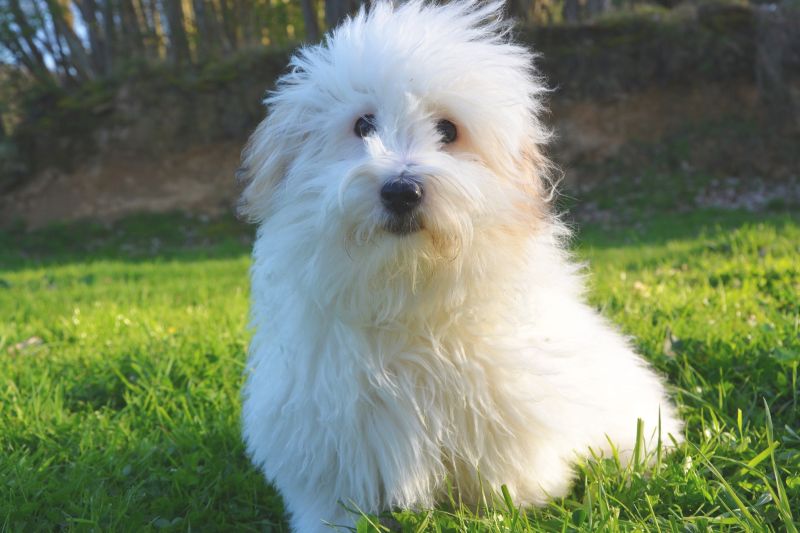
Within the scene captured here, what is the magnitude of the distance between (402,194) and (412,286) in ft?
1.01

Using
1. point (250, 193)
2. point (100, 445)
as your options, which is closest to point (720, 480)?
point (250, 193)

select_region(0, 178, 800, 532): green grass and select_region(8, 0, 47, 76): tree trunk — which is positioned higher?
select_region(8, 0, 47, 76): tree trunk

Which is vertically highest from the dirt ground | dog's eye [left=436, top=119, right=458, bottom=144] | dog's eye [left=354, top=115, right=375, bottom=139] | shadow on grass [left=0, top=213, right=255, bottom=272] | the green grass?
dog's eye [left=354, top=115, right=375, bottom=139]

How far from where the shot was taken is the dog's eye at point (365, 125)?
201 centimetres

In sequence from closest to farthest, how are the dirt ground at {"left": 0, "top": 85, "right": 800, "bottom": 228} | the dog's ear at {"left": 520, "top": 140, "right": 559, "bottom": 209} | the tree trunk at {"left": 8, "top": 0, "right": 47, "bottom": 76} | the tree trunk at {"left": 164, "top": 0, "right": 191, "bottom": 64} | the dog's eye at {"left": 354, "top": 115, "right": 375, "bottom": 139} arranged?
the dog's eye at {"left": 354, "top": 115, "right": 375, "bottom": 139}, the dog's ear at {"left": 520, "top": 140, "right": 559, "bottom": 209}, the dirt ground at {"left": 0, "top": 85, "right": 800, "bottom": 228}, the tree trunk at {"left": 8, "top": 0, "right": 47, "bottom": 76}, the tree trunk at {"left": 164, "top": 0, "right": 191, "bottom": 64}

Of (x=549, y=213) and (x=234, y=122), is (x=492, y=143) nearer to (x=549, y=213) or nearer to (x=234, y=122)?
(x=549, y=213)

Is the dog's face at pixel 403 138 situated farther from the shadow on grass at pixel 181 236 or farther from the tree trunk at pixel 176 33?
the tree trunk at pixel 176 33

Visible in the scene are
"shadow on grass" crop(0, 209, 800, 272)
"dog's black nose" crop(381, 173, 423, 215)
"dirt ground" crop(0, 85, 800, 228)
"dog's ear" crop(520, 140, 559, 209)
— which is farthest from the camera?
"dirt ground" crop(0, 85, 800, 228)

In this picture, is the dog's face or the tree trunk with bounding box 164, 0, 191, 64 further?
the tree trunk with bounding box 164, 0, 191, 64

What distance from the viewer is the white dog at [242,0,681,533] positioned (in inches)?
74.5

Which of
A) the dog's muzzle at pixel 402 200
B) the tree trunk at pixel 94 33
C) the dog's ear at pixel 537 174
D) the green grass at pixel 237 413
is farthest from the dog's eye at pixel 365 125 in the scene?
the tree trunk at pixel 94 33

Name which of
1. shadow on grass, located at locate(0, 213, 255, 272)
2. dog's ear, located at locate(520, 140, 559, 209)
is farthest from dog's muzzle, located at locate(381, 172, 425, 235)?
shadow on grass, located at locate(0, 213, 255, 272)

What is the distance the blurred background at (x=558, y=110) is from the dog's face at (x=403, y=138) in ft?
32.5

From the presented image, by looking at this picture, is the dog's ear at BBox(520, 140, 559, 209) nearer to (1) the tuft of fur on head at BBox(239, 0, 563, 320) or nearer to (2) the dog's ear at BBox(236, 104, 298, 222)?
(1) the tuft of fur on head at BBox(239, 0, 563, 320)
